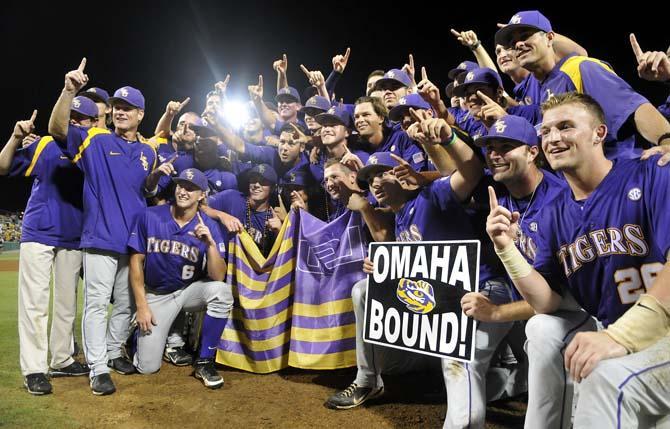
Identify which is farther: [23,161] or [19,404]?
[23,161]

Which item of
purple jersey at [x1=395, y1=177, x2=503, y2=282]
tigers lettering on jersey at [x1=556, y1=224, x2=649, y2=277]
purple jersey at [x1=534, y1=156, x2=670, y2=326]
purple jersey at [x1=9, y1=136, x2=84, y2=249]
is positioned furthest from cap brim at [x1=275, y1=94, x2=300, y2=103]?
tigers lettering on jersey at [x1=556, y1=224, x2=649, y2=277]

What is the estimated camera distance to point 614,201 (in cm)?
202

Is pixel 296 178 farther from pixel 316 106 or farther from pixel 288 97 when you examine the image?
pixel 288 97

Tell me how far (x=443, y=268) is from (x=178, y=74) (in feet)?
91.1

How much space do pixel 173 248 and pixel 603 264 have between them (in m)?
3.61

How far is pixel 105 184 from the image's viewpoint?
167 inches

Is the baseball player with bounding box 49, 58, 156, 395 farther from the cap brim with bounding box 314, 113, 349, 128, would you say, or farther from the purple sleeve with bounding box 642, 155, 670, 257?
the purple sleeve with bounding box 642, 155, 670, 257

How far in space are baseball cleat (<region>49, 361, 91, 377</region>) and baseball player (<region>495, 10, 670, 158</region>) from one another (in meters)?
4.27

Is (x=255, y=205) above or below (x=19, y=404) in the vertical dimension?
above

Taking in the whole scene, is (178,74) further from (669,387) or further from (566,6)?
(669,387)

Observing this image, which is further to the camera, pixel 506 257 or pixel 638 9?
pixel 638 9

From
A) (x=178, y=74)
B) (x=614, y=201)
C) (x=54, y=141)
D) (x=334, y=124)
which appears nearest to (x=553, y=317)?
(x=614, y=201)

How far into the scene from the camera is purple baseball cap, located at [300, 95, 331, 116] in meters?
5.22

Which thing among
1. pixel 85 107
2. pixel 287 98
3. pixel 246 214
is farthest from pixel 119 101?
pixel 287 98
